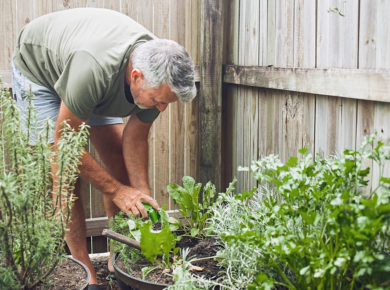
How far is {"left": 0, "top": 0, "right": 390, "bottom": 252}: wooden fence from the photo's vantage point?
189 centimetres

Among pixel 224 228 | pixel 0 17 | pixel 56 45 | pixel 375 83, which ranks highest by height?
pixel 0 17

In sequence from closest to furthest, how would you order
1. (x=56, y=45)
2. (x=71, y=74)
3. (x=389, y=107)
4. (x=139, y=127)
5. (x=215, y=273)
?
(x=389, y=107) → (x=215, y=273) → (x=71, y=74) → (x=56, y=45) → (x=139, y=127)

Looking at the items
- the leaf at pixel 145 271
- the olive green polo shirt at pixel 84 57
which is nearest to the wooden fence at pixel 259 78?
the olive green polo shirt at pixel 84 57

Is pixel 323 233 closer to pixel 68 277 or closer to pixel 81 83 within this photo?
pixel 68 277

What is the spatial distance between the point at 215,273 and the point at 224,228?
0.65ft

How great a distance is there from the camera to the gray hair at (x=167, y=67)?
7.28 ft

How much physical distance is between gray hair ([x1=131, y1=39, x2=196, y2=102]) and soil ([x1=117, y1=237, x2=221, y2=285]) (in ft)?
2.17

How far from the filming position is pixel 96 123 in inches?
117

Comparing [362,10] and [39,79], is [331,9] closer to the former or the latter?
[362,10]

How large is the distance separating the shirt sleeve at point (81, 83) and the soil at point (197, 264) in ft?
2.38

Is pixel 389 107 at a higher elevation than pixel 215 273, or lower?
higher

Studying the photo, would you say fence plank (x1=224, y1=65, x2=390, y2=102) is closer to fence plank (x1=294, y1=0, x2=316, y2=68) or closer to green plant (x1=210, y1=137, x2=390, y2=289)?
fence plank (x1=294, y1=0, x2=316, y2=68)

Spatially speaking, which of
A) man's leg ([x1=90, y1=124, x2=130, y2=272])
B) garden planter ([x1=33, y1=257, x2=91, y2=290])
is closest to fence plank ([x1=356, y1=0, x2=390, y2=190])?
garden planter ([x1=33, y1=257, x2=91, y2=290])

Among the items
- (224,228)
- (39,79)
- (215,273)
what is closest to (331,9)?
(224,228)
